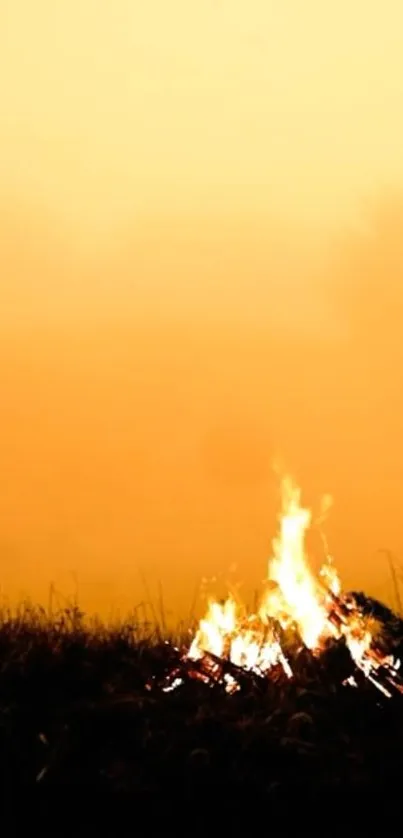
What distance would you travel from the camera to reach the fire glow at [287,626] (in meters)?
10.6

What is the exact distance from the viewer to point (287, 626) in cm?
1106

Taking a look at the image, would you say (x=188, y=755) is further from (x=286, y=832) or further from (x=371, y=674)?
(x=371, y=674)

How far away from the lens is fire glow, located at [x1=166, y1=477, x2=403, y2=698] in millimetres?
10609

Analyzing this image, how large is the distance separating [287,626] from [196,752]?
224cm

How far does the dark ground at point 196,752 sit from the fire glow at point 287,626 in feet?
0.58

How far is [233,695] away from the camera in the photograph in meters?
10.1

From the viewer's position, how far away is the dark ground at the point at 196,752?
883 cm

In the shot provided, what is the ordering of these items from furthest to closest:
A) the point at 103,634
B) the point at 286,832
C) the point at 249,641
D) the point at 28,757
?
1. the point at 103,634
2. the point at 249,641
3. the point at 28,757
4. the point at 286,832

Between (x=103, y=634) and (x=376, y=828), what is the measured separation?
380cm

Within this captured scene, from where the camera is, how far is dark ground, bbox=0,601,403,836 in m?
8.83

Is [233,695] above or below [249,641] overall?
below

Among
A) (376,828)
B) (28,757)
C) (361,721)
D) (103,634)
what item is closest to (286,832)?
(376,828)

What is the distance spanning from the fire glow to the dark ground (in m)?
0.18

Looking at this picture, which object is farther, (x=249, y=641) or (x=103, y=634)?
(x=103, y=634)
